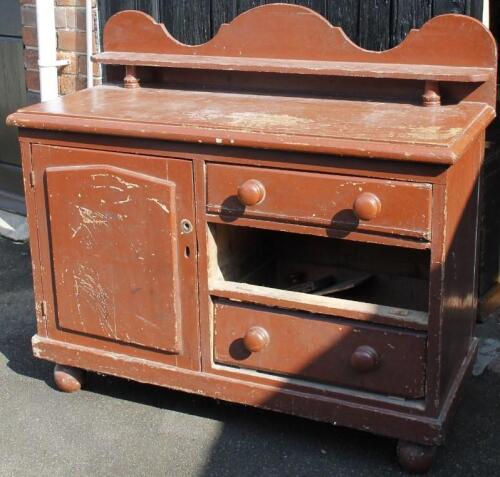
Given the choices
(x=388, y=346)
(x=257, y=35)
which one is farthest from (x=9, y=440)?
(x=257, y=35)

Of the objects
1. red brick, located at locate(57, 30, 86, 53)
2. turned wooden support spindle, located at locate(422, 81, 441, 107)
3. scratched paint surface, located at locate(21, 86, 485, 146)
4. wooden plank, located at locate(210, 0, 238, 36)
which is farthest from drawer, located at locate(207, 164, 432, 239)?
red brick, located at locate(57, 30, 86, 53)

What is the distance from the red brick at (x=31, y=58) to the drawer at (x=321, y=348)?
6.39ft

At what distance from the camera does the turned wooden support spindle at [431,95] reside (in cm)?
252

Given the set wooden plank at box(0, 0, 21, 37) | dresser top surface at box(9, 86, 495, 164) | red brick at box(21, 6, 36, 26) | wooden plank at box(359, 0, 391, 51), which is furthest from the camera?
wooden plank at box(0, 0, 21, 37)

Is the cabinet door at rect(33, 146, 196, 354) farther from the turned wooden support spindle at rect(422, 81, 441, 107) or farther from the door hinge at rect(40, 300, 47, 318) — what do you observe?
the turned wooden support spindle at rect(422, 81, 441, 107)

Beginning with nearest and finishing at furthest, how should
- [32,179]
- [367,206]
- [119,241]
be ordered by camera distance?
[367,206]
[119,241]
[32,179]

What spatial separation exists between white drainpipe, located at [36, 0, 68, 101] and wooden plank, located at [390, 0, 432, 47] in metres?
→ 1.55

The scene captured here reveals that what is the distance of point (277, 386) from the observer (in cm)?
252

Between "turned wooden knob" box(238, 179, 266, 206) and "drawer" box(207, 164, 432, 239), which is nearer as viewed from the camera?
"drawer" box(207, 164, 432, 239)

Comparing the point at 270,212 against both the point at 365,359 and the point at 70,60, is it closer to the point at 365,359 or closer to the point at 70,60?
the point at 365,359

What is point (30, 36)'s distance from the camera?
13.1 feet

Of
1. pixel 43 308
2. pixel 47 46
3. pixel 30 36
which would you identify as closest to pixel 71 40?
pixel 47 46

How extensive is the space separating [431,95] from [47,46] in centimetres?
193

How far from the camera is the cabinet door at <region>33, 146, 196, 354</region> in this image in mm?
2492
